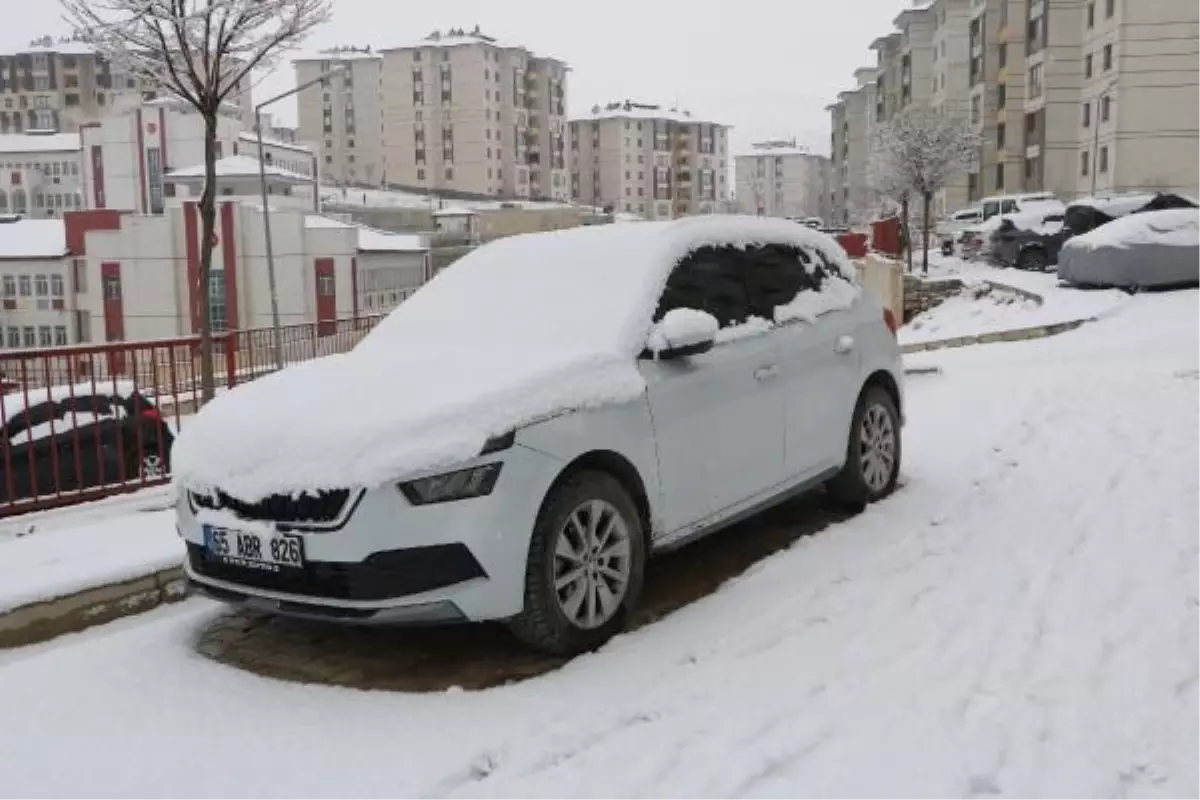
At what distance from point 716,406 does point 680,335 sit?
0.47 meters

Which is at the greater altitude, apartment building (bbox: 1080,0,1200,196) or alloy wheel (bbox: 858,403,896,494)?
apartment building (bbox: 1080,0,1200,196)

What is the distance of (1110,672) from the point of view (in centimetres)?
392

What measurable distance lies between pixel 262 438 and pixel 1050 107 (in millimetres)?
60158

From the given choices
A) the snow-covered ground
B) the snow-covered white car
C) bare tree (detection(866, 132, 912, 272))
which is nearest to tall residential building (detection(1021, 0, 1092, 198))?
bare tree (detection(866, 132, 912, 272))

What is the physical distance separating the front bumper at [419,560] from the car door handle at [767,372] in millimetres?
1723

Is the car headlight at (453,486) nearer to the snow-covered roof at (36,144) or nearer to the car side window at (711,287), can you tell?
the car side window at (711,287)

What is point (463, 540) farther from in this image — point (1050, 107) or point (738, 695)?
point (1050, 107)

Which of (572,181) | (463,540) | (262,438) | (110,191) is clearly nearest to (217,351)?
(262,438)

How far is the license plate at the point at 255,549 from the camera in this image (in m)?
3.96

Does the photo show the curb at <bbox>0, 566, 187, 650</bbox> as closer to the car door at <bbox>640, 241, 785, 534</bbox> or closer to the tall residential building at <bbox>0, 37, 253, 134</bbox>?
the car door at <bbox>640, 241, 785, 534</bbox>

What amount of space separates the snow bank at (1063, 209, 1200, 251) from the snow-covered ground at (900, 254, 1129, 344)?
2.98ft

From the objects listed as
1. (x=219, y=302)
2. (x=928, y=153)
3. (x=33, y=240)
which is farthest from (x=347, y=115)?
(x=928, y=153)

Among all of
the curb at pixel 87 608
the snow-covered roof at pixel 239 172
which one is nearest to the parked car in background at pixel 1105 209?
the curb at pixel 87 608

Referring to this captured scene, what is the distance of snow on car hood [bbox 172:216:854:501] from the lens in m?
3.96
